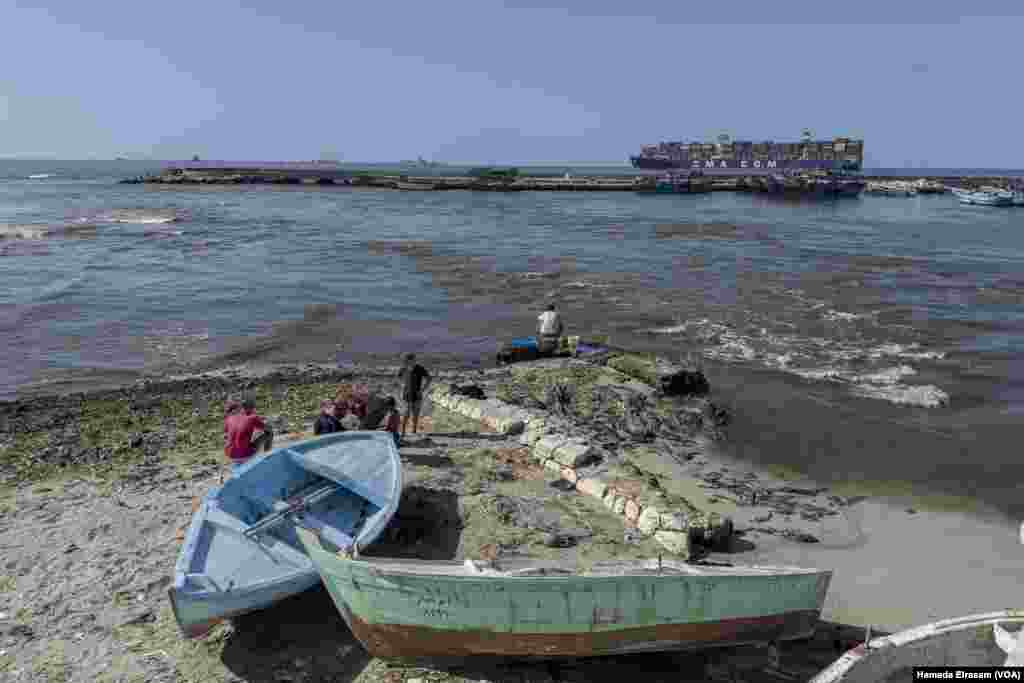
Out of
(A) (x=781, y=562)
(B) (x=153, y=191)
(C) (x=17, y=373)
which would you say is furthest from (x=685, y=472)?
(B) (x=153, y=191)

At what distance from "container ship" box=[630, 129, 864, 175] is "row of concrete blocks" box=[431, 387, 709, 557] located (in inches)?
6059

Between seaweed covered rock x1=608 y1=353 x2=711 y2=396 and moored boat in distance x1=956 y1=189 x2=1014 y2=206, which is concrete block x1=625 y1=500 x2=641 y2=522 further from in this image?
moored boat in distance x1=956 y1=189 x2=1014 y2=206

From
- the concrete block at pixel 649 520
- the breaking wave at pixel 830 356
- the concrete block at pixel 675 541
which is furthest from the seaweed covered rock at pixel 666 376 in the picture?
the concrete block at pixel 675 541

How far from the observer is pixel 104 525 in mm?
9562

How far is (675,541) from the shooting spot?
9188mm

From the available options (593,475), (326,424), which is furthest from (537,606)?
(326,424)

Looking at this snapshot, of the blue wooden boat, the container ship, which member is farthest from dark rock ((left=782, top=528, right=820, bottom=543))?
the container ship

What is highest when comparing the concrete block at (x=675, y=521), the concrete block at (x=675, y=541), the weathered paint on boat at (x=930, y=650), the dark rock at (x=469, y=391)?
the weathered paint on boat at (x=930, y=650)

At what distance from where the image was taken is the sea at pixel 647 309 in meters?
15.0

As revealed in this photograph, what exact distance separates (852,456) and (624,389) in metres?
4.81

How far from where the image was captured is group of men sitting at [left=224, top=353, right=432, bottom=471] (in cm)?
1002

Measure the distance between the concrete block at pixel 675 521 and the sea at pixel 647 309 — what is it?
443cm

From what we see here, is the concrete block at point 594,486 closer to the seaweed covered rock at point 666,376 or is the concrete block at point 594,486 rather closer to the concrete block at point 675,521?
the concrete block at point 675,521

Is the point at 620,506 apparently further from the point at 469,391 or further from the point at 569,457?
the point at 469,391
